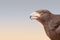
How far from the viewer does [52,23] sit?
132cm

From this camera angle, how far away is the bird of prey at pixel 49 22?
50.6 inches

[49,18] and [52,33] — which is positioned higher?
[49,18]

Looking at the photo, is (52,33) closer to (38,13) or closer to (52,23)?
(52,23)

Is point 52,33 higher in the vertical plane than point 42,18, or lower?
lower

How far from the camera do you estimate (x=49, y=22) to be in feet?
4.37

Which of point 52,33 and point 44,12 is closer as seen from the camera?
point 52,33

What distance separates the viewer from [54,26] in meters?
1.31

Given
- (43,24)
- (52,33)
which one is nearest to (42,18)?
(43,24)

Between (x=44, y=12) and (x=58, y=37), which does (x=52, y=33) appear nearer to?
(x=58, y=37)

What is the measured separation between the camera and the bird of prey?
4.22ft

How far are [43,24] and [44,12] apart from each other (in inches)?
3.4

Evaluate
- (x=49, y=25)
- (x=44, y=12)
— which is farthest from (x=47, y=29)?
(x=44, y=12)

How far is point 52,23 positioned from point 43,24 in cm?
7

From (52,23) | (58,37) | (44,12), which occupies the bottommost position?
(58,37)
